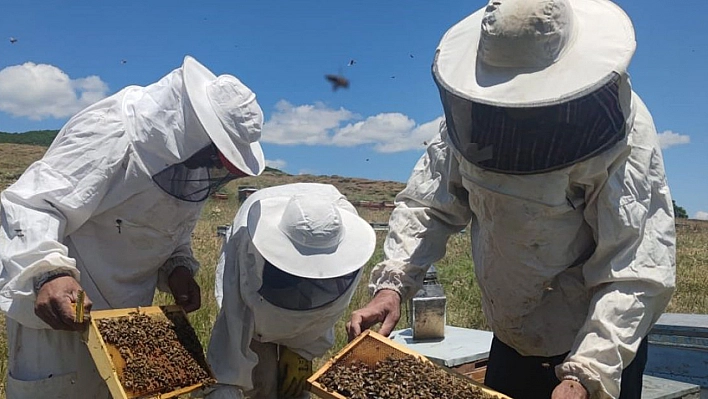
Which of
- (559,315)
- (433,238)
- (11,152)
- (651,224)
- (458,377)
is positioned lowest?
(11,152)

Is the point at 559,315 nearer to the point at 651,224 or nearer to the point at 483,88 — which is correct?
the point at 651,224

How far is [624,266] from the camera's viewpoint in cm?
216

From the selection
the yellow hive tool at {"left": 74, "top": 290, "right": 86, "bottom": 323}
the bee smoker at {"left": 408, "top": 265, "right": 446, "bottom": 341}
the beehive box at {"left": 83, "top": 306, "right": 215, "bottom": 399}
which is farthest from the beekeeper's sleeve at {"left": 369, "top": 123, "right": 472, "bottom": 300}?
the bee smoker at {"left": 408, "top": 265, "right": 446, "bottom": 341}

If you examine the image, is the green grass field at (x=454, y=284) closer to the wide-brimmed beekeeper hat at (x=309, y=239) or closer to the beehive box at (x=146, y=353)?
the beehive box at (x=146, y=353)

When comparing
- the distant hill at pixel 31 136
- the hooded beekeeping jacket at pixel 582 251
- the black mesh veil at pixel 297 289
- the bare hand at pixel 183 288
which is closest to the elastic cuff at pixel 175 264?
the bare hand at pixel 183 288

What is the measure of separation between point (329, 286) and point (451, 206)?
2.39 feet

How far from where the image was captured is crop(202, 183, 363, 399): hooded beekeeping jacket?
305 centimetres

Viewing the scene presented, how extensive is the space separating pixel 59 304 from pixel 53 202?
45cm

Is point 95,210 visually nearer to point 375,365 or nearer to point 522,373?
point 375,365

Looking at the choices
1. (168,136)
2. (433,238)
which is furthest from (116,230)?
(433,238)

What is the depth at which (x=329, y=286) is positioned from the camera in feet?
10.1

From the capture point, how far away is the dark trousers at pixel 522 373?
2682 millimetres

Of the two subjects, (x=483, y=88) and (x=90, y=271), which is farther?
(x=90, y=271)

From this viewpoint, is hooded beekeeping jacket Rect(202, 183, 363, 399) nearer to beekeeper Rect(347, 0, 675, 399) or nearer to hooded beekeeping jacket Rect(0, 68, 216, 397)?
hooded beekeeping jacket Rect(0, 68, 216, 397)
